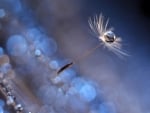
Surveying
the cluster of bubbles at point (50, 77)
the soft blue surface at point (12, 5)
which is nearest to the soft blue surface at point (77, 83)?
the cluster of bubbles at point (50, 77)

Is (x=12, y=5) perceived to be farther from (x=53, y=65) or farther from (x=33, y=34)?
(x=53, y=65)

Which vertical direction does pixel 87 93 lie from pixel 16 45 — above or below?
below

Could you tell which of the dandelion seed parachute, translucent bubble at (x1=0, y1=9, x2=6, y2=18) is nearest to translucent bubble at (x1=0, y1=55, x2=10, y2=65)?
translucent bubble at (x1=0, y1=9, x2=6, y2=18)

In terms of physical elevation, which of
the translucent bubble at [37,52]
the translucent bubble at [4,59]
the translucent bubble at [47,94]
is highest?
the translucent bubble at [37,52]

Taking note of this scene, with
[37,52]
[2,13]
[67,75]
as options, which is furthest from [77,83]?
[2,13]

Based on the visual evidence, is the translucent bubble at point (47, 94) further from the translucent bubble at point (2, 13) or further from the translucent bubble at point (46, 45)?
the translucent bubble at point (2, 13)

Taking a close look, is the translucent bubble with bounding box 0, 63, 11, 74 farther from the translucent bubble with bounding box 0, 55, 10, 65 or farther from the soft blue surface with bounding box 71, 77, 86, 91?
the soft blue surface with bounding box 71, 77, 86, 91

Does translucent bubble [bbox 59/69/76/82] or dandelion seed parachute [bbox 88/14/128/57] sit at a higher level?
dandelion seed parachute [bbox 88/14/128/57]
